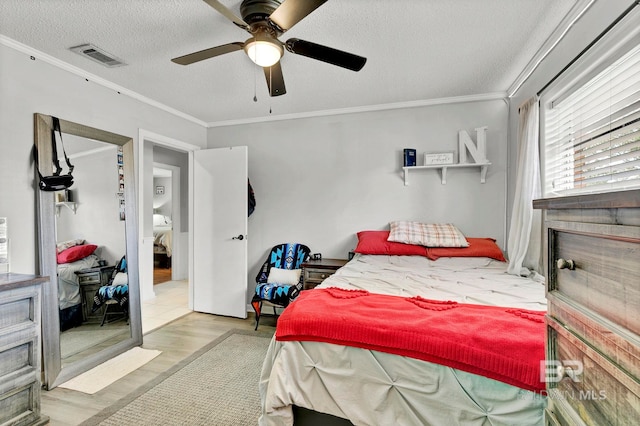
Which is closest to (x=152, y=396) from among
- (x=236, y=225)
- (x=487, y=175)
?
(x=236, y=225)

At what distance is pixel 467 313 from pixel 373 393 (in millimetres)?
572

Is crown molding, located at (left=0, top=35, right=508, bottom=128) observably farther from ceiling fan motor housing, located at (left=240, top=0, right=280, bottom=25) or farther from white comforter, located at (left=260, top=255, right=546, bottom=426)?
white comforter, located at (left=260, top=255, right=546, bottom=426)

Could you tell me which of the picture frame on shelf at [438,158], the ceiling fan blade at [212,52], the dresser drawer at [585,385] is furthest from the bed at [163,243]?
the dresser drawer at [585,385]

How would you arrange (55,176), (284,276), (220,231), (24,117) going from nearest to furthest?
1. (24,117)
2. (55,176)
3. (284,276)
4. (220,231)

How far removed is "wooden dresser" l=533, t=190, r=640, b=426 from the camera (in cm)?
62

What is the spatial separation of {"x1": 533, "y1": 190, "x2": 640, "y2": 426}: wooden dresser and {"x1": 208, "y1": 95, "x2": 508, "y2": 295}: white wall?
→ 2485 mm

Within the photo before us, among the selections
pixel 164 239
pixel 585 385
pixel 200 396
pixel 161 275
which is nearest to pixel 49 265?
pixel 200 396

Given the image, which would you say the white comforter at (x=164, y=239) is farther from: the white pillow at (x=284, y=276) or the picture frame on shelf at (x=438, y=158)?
the picture frame on shelf at (x=438, y=158)

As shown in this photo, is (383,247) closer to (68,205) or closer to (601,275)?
(601,275)

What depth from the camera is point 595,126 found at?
5.92ft

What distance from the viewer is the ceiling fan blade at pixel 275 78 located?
203 centimetres

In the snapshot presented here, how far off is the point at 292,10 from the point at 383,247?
2216 millimetres

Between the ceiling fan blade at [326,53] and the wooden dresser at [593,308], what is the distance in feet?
4.27

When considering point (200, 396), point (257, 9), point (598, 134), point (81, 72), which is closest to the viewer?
point (257, 9)
